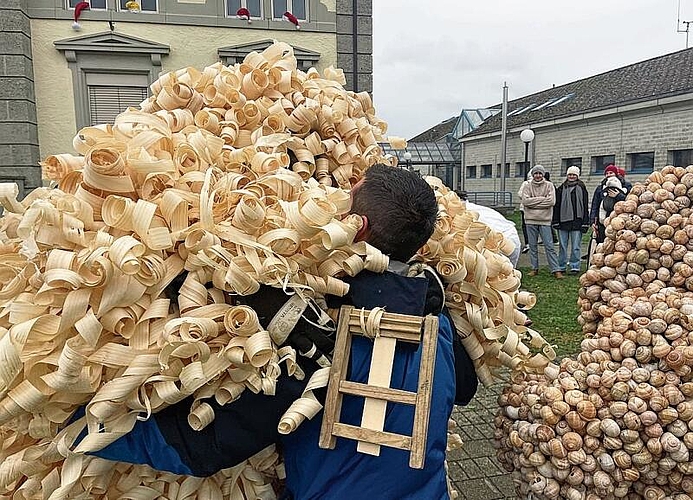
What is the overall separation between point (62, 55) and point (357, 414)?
999cm

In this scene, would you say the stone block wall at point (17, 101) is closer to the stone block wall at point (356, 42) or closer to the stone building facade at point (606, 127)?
the stone block wall at point (356, 42)

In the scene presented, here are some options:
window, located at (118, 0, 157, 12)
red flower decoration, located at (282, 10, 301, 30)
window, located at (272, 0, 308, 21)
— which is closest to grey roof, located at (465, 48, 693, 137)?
window, located at (272, 0, 308, 21)

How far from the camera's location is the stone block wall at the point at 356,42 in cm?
1033

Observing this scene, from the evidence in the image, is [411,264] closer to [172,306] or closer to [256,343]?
[256,343]

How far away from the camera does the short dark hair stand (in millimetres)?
1382

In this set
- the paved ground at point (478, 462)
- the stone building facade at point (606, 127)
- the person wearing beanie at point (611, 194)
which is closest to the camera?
the paved ground at point (478, 462)

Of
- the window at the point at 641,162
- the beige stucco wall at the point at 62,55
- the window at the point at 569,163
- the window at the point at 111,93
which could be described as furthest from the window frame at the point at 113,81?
the window at the point at 569,163

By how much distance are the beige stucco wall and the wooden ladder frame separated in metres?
9.53

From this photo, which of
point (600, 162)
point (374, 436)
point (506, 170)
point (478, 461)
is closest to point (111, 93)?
point (478, 461)

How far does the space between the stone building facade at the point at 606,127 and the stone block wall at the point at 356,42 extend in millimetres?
8295

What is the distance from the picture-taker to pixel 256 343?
3.97ft

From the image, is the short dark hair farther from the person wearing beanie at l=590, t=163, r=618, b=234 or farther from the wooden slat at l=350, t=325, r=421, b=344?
the person wearing beanie at l=590, t=163, r=618, b=234

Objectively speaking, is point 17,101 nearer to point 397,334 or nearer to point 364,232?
point 364,232

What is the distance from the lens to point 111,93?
32.2 feet
